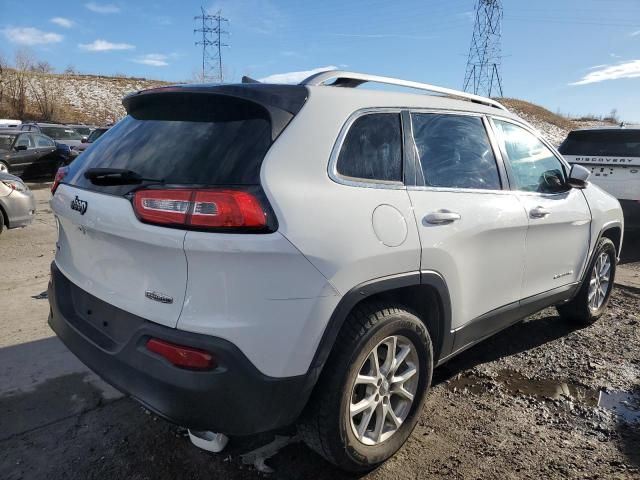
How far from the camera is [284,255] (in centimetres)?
188

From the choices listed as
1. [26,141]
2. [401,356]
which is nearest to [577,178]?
[401,356]

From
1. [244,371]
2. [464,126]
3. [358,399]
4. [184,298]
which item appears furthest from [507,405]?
[184,298]

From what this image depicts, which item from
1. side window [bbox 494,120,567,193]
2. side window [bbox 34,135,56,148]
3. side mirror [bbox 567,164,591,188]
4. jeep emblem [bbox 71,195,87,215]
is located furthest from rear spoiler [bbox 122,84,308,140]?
side window [bbox 34,135,56,148]

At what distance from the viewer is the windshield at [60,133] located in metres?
19.6

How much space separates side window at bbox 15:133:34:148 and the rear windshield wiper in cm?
1519

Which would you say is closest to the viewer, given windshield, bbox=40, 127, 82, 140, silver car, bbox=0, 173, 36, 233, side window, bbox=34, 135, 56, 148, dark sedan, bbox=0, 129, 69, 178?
silver car, bbox=0, 173, 36, 233

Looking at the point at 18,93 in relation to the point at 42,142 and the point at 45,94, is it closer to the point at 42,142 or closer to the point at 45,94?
the point at 45,94

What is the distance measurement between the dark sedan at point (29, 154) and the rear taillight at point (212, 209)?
1497 centimetres

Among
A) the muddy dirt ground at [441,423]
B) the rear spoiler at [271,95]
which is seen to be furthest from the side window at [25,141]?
the rear spoiler at [271,95]

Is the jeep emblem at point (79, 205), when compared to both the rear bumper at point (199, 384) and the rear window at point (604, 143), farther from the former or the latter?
the rear window at point (604, 143)

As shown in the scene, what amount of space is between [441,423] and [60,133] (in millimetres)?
21099

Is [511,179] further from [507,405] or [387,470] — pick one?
[387,470]

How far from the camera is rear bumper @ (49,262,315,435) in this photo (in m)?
1.87

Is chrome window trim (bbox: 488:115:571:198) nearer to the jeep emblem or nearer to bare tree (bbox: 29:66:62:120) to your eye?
the jeep emblem
